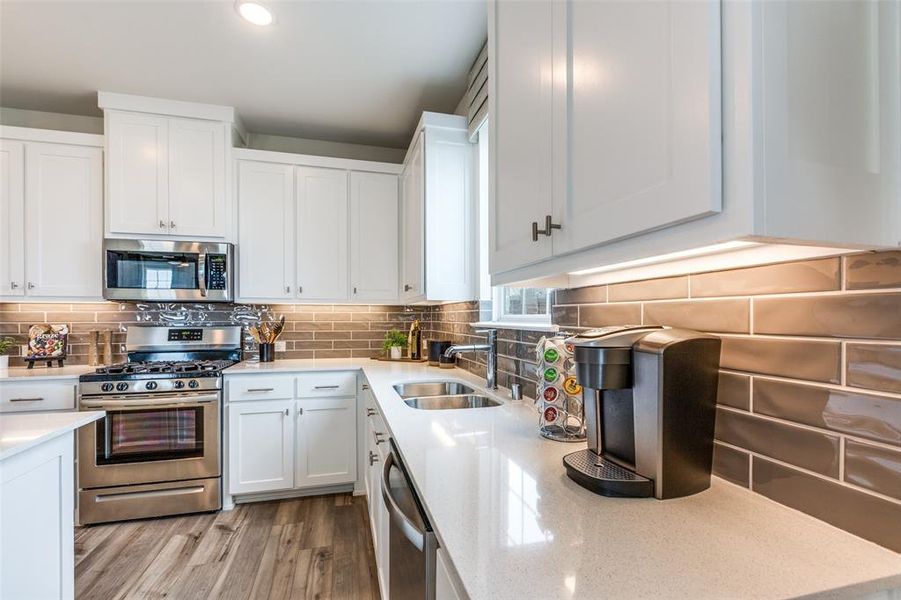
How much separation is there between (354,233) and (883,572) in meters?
3.03

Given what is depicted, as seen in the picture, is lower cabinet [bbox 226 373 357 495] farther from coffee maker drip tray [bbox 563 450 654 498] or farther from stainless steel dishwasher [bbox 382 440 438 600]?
coffee maker drip tray [bbox 563 450 654 498]

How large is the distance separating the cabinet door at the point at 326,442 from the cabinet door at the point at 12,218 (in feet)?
6.36

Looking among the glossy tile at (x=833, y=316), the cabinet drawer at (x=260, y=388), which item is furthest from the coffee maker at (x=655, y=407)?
the cabinet drawer at (x=260, y=388)

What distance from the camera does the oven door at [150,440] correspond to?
2.36m

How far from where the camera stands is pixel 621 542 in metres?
0.65

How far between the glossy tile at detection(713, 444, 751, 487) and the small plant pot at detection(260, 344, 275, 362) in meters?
2.89

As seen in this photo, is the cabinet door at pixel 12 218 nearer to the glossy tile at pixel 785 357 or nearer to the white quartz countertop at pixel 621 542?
the white quartz countertop at pixel 621 542

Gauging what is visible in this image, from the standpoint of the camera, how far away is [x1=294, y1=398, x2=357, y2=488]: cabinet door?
2.69 metres

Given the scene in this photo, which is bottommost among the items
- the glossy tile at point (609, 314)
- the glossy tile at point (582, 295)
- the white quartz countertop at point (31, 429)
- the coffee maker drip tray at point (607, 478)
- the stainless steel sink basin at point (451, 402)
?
the stainless steel sink basin at point (451, 402)

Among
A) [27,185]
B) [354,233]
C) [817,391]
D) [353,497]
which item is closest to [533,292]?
[817,391]

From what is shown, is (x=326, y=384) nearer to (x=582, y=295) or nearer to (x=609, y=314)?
(x=582, y=295)

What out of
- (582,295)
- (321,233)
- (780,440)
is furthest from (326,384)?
(780,440)

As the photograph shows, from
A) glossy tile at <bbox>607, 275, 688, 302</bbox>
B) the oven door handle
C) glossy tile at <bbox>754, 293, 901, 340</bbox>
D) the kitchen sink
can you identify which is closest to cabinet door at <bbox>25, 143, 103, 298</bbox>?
the oven door handle

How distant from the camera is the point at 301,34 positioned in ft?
6.84
